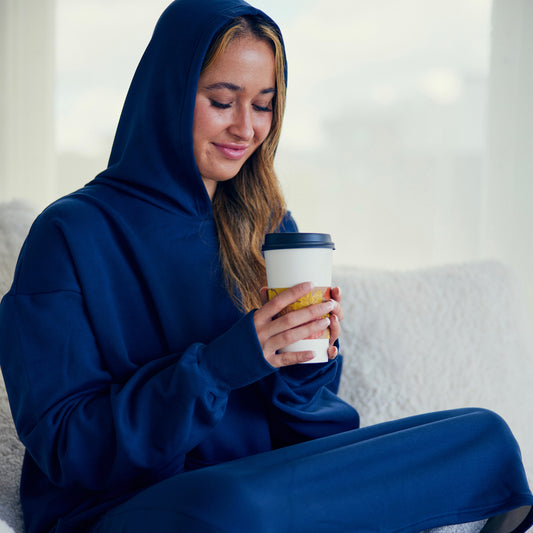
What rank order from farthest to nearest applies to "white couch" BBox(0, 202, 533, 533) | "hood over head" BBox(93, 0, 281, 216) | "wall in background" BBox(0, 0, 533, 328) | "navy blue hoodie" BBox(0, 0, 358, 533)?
"wall in background" BBox(0, 0, 533, 328) → "white couch" BBox(0, 202, 533, 533) → "hood over head" BBox(93, 0, 281, 216) → "navy blue hoodie" BBox(0, 0, 358, 533)

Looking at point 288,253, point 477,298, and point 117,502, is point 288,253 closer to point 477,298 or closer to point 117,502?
point 117,502

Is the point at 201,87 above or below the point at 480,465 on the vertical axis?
above

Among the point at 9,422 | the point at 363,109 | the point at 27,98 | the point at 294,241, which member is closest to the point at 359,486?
the point at 294,241

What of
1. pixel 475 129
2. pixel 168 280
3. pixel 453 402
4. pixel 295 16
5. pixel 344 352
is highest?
pixel 295 16

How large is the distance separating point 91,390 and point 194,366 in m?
0.18

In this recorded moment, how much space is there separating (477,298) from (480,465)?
684mm

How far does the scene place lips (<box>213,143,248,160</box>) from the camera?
3.98 feet

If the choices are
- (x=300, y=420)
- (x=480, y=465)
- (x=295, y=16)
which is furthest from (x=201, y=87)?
(x=295, y=16)

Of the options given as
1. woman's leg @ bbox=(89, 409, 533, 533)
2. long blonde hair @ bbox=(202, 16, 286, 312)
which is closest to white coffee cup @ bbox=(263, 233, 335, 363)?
woman's leg @ bbox=(89, 409, 533, 533)

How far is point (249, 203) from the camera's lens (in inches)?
53.7

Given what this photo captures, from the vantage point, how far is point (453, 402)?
60.9 inches

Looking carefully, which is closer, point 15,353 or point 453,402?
point 15,353

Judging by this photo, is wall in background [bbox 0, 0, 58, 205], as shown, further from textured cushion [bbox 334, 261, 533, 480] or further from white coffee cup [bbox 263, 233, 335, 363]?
white coffee cup [bbox 263, 233, 335, 363]

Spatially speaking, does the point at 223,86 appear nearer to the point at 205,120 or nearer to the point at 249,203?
the point at 205,120
